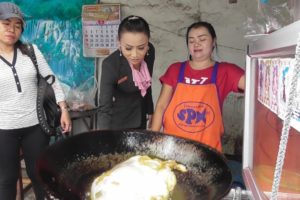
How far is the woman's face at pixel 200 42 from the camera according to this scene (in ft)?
7.23

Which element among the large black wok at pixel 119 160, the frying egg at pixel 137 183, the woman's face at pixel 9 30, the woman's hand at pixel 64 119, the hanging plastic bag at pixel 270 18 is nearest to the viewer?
the frying egg at pixel 137 183

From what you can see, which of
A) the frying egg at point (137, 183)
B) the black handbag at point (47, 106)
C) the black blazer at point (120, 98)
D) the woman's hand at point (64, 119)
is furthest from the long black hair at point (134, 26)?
the frying egg at point (137, 183)

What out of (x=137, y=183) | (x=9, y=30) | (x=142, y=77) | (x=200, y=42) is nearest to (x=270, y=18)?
(x=200, y=42)

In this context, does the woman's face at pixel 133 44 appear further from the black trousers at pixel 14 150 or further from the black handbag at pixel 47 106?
the black trousers at pixel 14 150

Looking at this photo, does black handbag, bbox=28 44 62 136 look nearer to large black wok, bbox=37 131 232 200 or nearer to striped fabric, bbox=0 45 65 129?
striped fabric, bbox=0 45 65 129

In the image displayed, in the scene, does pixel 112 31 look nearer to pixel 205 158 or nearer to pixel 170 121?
pixel 170 121

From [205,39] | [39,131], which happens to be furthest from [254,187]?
[39,131]

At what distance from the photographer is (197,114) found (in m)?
2.20

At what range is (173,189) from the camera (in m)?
1.27

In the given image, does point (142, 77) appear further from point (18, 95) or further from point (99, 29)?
point (99, 29)

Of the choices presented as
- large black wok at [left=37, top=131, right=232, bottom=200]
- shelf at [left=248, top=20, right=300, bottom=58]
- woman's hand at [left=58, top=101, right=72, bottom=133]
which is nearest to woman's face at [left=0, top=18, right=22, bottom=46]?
woman's hand at [left=58, top=101, right=72, bottom=133]

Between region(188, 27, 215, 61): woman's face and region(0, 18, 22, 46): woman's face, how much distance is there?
4.34 ft

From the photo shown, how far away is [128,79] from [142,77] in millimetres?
120

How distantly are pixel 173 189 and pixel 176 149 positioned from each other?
0.25 m
